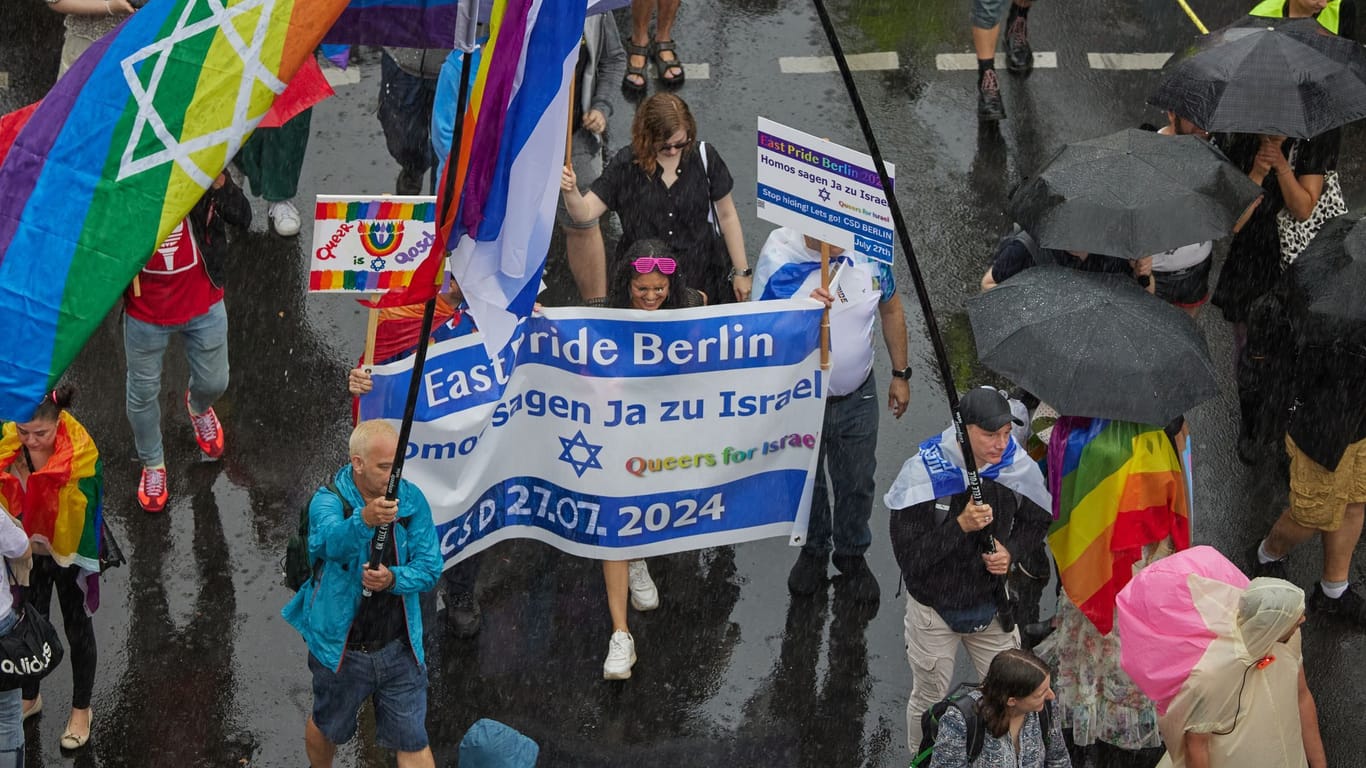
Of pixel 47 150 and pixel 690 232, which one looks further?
pixel 690 232

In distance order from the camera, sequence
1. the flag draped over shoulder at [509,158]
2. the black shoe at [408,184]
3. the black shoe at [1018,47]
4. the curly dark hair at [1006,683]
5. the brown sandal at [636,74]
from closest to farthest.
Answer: the flag draped over shoulder at [509,158]
the curly dark hair at [1006,683]
the black shoe at [408,184]
the brown sandal at [636,74]
the black shoe at [1018,47]

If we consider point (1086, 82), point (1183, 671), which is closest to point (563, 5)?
point (1183, 671)

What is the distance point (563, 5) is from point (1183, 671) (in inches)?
115

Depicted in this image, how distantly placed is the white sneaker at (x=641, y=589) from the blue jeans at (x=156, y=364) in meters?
2.12

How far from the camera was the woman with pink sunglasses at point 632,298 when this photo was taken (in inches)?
275

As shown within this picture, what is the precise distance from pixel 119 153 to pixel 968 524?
3109mm

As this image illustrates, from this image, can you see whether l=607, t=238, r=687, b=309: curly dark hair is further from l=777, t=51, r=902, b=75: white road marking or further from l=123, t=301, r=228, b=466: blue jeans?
l=777, t=51, r=902, b=75: white road marking

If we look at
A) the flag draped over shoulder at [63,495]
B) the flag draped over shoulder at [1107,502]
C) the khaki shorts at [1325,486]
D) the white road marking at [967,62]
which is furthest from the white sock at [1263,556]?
the flag draped over shoulder at [63,495]

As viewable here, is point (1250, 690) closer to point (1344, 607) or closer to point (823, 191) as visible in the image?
point (1344, 607)

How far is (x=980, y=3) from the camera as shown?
10.4 m

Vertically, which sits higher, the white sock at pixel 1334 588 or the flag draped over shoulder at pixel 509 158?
the flag draped over shoulder at pixel 509 158

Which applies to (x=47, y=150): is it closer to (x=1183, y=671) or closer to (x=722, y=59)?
(x=1183, y=671)

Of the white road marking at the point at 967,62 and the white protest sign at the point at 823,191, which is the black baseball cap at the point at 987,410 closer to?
the white protest sign at the point at 823,191

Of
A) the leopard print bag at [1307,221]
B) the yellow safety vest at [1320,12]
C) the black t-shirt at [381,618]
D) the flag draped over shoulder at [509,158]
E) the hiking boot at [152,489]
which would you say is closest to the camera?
the flag draped over shoulder at [509,158]
